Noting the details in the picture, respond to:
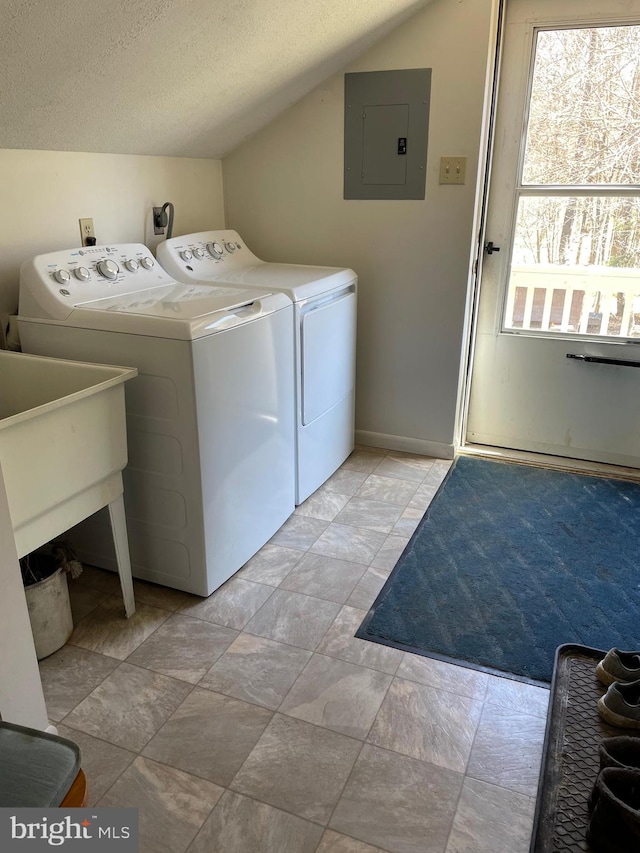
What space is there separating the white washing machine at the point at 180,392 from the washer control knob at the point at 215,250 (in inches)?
19.2

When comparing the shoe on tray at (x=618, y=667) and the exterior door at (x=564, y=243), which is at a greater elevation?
the exterior door at (x=564, y=243)

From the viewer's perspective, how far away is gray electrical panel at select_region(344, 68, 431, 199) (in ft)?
8.57

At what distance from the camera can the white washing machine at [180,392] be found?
181 centimetres

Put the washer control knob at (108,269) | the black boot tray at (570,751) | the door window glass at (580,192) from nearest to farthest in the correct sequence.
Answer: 1. the black boot tray at (570,751)
2. the washer control knob at (108,269)
3. the door window glass at (580,192)

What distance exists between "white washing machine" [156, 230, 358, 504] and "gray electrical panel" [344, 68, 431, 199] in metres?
0.42

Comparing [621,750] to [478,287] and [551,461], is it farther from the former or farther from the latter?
[478,287]

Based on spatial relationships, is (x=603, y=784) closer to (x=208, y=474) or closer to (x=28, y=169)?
(x=208, y=474)

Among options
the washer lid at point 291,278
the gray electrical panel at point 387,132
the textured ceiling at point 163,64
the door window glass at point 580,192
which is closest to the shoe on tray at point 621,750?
the washer lid at point 291,278

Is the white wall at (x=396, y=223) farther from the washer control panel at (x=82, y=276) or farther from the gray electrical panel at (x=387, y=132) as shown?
the washer control panel at (x=82, y=276)

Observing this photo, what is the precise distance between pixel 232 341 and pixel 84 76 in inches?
32.4

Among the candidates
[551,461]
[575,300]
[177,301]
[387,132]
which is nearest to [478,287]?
[575,300]

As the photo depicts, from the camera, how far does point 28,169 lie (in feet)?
6.59

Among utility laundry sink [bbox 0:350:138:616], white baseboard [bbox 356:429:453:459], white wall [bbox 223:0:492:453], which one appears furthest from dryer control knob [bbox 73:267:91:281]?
white baseboard [bbox 356:429:453:459]

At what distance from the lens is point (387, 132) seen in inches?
106
